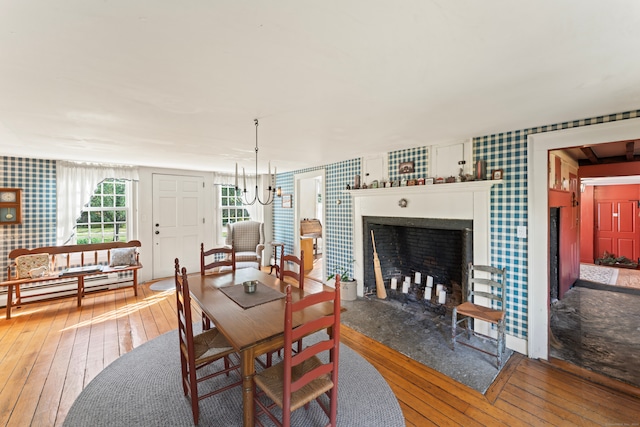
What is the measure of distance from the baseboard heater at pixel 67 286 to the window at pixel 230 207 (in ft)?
6.47

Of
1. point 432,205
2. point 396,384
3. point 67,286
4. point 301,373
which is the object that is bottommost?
point 396,384

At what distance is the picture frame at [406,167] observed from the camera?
345cm

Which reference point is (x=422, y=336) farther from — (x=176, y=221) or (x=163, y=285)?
(x=176, y=221)

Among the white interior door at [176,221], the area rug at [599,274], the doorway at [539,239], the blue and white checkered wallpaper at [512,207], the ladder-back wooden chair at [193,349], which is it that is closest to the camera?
the ladder-back wooden chair at [193,349]

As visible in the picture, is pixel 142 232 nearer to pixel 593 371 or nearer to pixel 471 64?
pixel 471 64

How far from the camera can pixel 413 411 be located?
1928 mm

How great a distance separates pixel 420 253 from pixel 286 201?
2965 mm

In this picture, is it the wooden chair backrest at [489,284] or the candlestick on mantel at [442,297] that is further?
the candlestick on mantel at [442,297]

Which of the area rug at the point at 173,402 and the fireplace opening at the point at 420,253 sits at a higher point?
the fireplace opening at the point at 420,253

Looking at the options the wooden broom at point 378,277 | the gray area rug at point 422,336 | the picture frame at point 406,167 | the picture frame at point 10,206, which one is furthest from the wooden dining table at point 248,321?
the picture frame at point 10,206

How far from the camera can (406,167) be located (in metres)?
3.50

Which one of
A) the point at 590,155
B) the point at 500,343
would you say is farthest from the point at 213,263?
the point at 590,155

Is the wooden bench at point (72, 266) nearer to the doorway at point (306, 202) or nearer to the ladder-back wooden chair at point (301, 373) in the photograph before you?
the doorway at point (306, 202)

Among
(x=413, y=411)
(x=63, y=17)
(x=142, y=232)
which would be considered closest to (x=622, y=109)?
(x=413, y=411)
